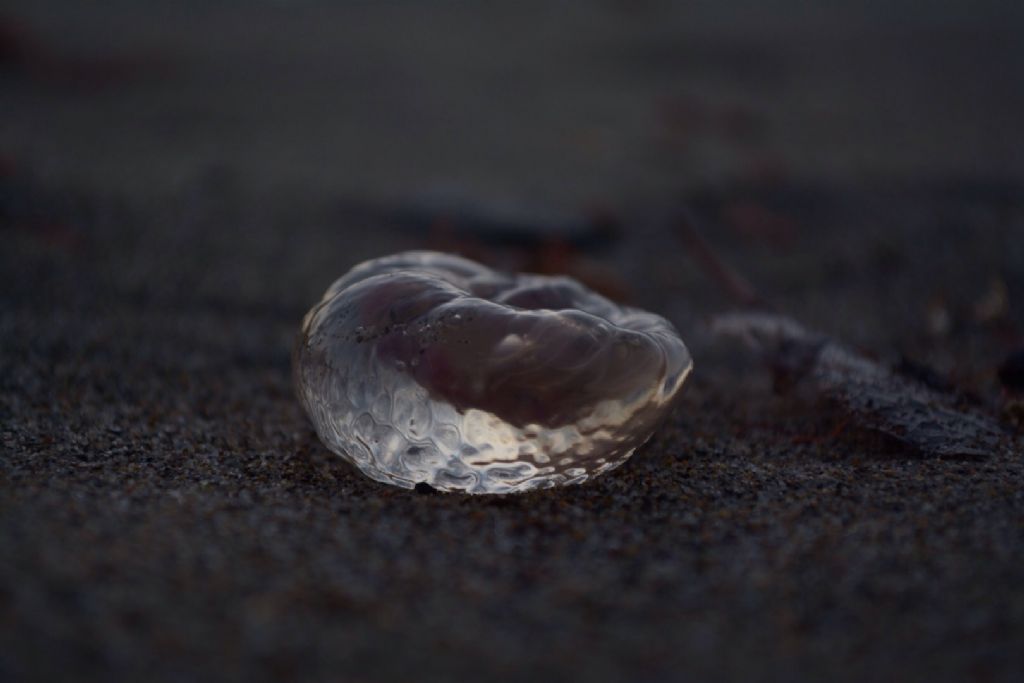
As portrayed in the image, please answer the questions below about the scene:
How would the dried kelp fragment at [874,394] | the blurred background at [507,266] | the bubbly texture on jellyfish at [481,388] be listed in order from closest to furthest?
the blurred background at [507,266] < the bubbly texture on jellyfish at [481,388] < the dried kelp fragment at [874,394]

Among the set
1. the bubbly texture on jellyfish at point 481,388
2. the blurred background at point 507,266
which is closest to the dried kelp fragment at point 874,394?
the blurred background at point 507,266

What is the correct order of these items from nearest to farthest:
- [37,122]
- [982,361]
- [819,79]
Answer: [982,361]
[37,122]
[819,79]

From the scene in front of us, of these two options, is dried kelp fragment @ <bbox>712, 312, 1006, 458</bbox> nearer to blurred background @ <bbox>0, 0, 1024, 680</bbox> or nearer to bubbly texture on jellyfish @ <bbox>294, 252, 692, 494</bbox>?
blurred background @ <bbox>0, 0, 1024, 680</bbox>

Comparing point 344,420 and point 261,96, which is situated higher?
point 261,96

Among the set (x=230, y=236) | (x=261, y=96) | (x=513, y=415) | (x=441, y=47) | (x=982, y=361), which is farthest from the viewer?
(x=441, y=47)

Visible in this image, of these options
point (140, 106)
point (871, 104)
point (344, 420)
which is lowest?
point (344, 420)

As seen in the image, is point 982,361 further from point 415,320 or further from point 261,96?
point 261,96

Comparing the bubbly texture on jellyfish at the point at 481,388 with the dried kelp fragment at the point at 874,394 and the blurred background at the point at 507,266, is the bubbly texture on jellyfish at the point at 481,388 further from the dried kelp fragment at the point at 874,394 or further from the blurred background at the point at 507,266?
the dried kelp fragment at the point at 874,394

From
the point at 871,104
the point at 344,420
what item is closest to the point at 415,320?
the point at 344,420
